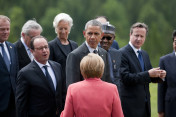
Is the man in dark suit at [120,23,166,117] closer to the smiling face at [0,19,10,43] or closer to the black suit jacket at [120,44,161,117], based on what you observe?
the black suit jacket at [120,44,161,117]

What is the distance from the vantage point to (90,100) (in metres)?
3.87

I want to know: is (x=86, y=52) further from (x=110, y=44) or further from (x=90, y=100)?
(x=90, y=100)

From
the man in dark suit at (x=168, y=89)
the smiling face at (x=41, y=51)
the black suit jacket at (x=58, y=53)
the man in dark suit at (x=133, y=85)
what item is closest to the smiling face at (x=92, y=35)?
the smiling face at (x=41, y=51)

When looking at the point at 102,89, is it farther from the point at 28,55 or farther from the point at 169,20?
the point at 169,20

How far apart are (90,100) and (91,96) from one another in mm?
43

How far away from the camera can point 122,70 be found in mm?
6246

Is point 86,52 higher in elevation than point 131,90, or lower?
higher

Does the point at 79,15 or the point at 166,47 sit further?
the point at 79,15

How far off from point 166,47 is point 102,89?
4186cm

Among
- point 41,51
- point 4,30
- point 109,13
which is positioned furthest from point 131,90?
point 109,13

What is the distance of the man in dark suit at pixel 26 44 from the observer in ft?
20.8

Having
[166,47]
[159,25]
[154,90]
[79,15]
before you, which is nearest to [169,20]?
[159,25]

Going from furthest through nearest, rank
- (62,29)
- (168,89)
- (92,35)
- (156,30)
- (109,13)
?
(109,13) < (156,30) < (62,29) < (168,89) < (92,35)

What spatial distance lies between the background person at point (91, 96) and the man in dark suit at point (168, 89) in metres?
2.89
